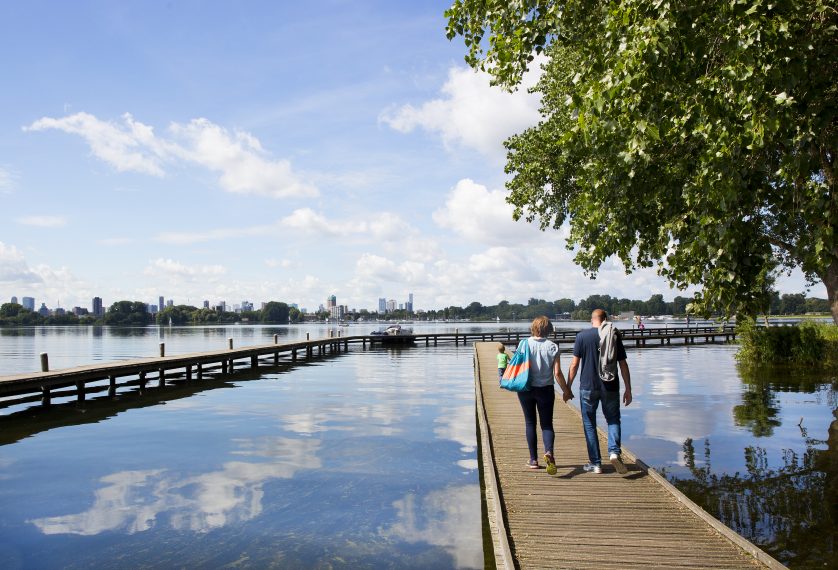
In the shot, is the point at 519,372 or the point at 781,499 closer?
the point at 519,372

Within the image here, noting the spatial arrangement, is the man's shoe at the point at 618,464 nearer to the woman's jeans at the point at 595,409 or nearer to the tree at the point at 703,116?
the woman's jeans at the point at 595,409

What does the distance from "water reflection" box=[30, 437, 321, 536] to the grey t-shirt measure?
5.15 m

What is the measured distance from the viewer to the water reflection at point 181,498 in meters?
9.09

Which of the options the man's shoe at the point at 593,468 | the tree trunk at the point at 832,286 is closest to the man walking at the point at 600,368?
the man's shoe at the point at 593,468

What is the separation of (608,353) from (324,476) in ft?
21.1

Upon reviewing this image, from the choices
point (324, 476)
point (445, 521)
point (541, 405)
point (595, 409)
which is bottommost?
point (445, 521)

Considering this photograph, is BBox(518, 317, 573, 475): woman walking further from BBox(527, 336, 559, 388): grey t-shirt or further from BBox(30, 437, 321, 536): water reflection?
BBox(30, 437, 321, 536): water reflection

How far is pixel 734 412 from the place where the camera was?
58.7 ft

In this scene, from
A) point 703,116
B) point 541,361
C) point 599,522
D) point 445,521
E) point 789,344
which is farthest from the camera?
point 789,344

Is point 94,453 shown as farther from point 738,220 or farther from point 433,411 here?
point 738,220

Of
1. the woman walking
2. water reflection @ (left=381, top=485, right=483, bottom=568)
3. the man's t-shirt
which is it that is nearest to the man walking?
the man's t-shirt

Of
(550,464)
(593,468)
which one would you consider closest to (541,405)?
(550,464)

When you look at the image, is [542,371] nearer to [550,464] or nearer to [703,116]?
[550,464]

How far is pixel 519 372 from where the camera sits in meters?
7.92
